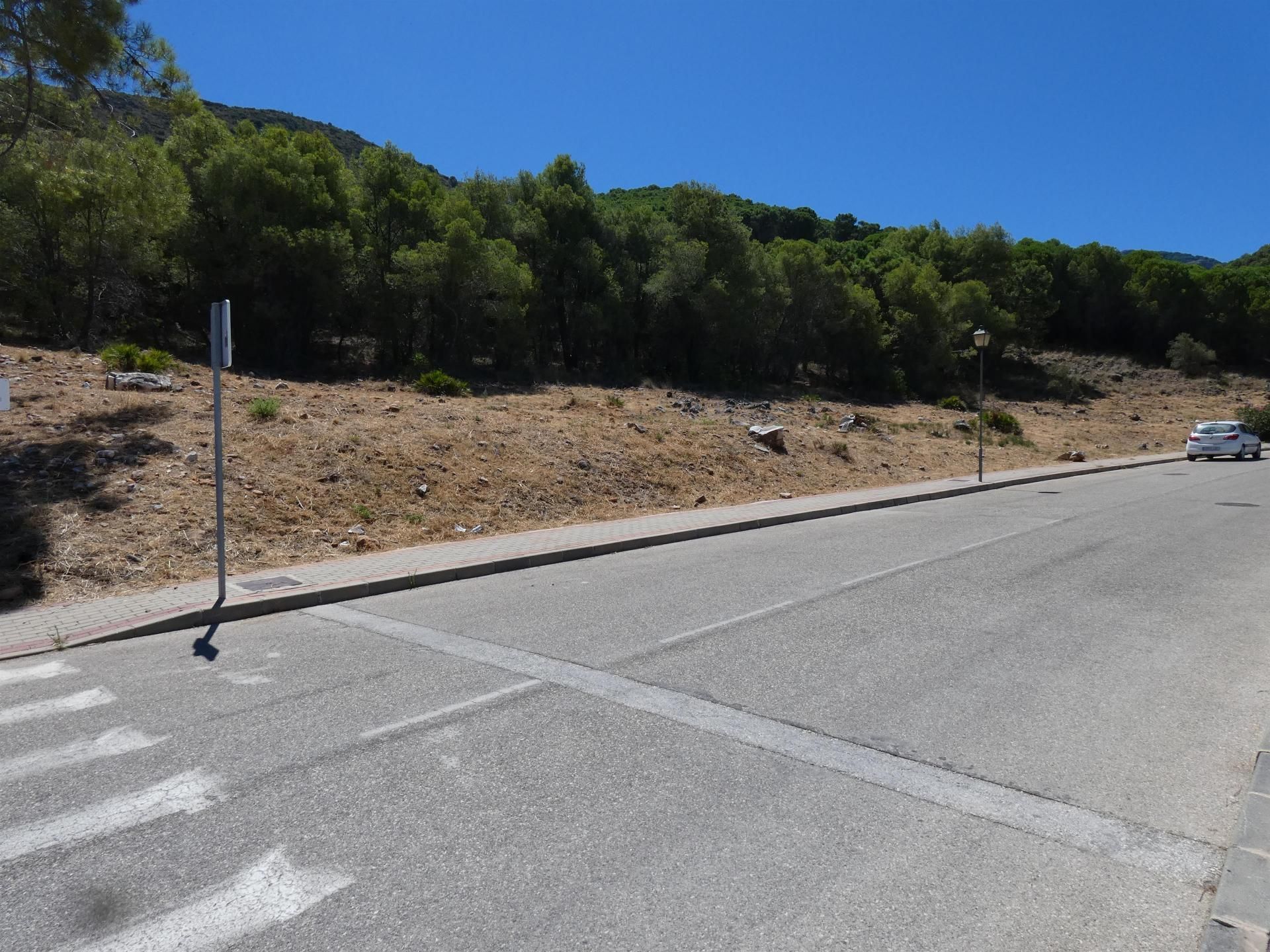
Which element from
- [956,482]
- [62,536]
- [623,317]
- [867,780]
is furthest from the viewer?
[623,317]

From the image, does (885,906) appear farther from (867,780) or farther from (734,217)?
(734,217)

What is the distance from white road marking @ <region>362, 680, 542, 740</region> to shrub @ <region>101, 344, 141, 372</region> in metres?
15.9

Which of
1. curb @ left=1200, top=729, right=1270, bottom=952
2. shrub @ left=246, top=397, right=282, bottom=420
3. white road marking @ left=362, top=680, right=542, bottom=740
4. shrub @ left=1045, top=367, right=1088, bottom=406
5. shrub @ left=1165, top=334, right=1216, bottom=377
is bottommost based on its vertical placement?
white road marking @ left=362, top=680, right=542, bottom=740

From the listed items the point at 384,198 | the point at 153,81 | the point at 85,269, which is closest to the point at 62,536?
the point at 153,81

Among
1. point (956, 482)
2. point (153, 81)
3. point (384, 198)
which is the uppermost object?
point (384, 198)

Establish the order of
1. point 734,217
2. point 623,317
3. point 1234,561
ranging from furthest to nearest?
point 734,217 → point 623,317 → point 1234,561

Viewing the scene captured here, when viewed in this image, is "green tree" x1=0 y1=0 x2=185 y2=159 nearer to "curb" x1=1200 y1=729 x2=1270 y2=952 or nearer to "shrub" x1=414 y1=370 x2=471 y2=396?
"shrub" x1=414 y1=370 x2=471 y2=396

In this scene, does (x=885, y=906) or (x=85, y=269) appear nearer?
(x=885, y=906)

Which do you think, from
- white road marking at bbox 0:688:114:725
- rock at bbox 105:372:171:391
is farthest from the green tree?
white road marking at bbox 0:688:114:725

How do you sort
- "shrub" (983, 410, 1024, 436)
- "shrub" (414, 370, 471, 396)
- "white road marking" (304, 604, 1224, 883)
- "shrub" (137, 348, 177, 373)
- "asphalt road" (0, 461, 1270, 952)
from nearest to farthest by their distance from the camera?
"asphalt road" (0, 461, 1270, 952)
"white road marking" (304, 604, 1224, 883)
"shrub" (137, 348, 177, 373)
"shrub" (414, 370, 471, 396)
"shrub" (983, 410, 1024, 436)

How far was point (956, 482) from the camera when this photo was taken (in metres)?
23.1

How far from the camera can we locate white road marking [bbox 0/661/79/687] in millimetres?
6188

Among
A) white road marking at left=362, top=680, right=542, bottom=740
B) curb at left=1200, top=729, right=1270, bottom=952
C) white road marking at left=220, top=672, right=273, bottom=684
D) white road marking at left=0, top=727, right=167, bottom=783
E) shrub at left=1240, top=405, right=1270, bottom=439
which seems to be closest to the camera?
curb at left=1200, top=729, right=1270, bottom=952

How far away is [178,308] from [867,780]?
3034cm
